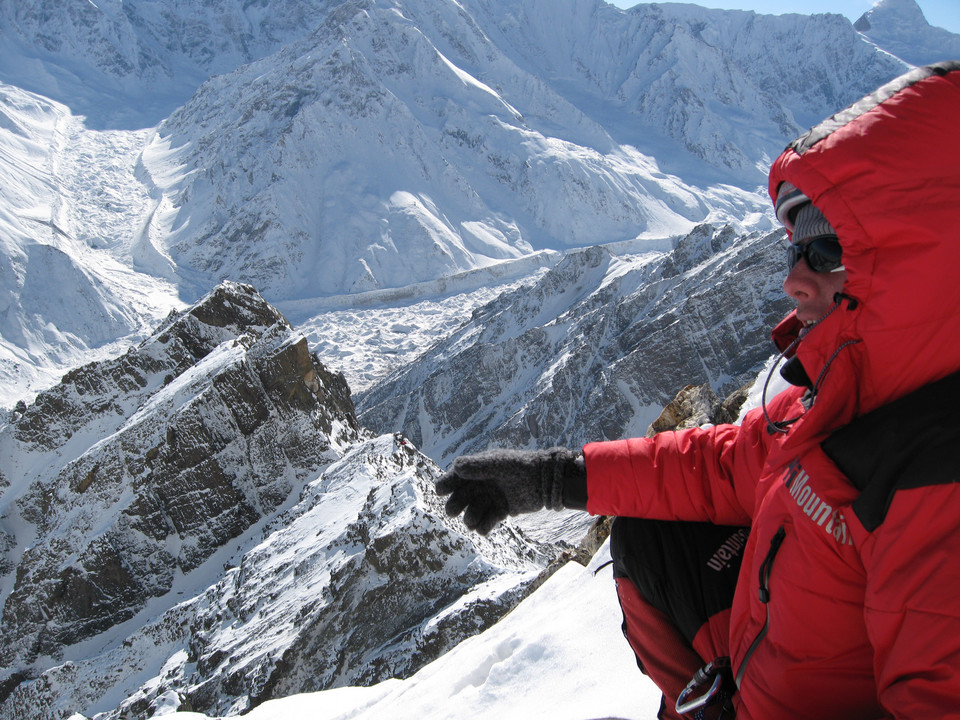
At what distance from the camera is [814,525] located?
220 cm

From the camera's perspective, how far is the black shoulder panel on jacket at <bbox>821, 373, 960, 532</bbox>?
179cm

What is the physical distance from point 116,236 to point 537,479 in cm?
11529

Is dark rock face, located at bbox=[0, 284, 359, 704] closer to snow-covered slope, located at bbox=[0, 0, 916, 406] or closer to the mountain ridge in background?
the mountain ridge in background

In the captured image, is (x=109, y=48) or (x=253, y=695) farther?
(x=109, y=48)

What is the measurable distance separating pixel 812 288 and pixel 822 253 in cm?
14

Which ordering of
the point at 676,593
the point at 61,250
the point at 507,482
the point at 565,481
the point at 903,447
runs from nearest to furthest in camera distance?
the point at 903,447
the point at 676,593
the point at 565,481
the point at 507,482
the point at 61,250

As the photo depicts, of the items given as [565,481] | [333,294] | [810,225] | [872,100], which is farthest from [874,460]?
[333,294]

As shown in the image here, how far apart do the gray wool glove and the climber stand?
936mm

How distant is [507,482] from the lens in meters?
3.89

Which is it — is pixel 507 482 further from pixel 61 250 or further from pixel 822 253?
pixel 61 250

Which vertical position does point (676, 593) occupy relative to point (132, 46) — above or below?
below

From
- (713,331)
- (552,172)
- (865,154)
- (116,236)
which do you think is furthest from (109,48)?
(865,154)

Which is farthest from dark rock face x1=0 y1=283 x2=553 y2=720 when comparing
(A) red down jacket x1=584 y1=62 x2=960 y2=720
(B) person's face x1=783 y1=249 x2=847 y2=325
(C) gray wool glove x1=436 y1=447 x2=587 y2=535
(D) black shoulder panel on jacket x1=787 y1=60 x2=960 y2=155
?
(D) black shoulder panel on jacket x1=787 y1=60 x2=960 y2=155

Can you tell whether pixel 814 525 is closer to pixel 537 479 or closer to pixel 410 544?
pixel 537 479
